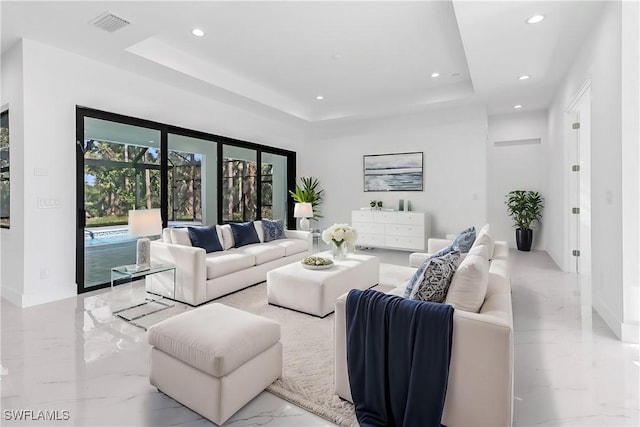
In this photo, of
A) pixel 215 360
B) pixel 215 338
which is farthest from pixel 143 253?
pixel 215 360

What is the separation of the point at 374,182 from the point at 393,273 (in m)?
2.87

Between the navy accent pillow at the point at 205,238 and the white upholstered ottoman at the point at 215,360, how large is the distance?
221 cm

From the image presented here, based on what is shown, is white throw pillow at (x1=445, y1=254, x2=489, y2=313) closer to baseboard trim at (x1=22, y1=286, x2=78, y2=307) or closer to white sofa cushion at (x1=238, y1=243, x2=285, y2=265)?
white sofa cushion at (x1=238, y1=243, x2=285, y2=265)

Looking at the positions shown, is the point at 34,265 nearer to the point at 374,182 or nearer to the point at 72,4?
the point at 72,4

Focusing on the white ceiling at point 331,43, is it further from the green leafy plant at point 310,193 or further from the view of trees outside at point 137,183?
the green leafy plant at point 310,193

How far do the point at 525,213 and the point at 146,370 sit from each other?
684 cm

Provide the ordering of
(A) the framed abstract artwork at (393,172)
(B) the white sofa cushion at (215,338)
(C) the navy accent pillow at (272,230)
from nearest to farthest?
(B) the white sofa cushion at (215,338) < (C) the navy accent pillow at (272,230) < (A) the framed abstract artwork at (393,172)

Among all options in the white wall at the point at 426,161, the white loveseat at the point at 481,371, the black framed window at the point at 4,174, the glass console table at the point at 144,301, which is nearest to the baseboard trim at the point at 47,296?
the glass console table at the point at 144,301

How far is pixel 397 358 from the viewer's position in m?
1.66

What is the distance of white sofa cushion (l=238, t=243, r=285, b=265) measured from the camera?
4.43 meters

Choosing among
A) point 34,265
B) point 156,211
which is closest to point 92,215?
point 34,265

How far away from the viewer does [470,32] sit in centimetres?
342

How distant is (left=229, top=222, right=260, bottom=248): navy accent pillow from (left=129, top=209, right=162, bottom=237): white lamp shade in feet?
4.47

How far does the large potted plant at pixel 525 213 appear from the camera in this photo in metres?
6.59
